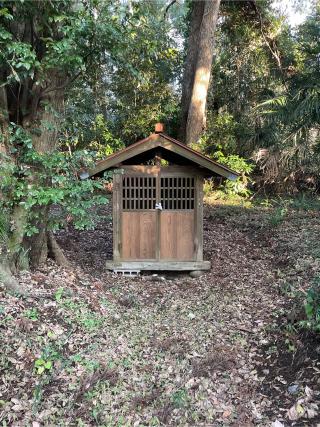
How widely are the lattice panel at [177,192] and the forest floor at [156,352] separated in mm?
1523

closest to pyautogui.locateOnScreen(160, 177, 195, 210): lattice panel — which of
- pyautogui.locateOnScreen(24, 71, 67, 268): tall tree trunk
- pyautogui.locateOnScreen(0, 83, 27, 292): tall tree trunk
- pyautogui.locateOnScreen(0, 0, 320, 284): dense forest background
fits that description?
pyautogui.locateOnScreen(0, 0, 320, 284): dense forest background

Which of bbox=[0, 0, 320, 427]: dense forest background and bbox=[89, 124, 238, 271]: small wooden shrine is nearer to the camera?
bbox=[0, 0, 320, 427]: dense forest background

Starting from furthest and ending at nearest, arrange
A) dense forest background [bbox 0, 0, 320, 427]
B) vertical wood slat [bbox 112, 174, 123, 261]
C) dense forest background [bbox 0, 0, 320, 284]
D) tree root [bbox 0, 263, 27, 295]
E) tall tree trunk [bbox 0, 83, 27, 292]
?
vertical wood slat [bbox 112, 174, 123, 261], dense forest background [bbox 0, 0, 320, 284], tall tree trunk [bbox 0, 83, 27, 292], tree root [bbox 0, 263, 27, 295], dense forest background [bbox 0, 0, 320, 427]

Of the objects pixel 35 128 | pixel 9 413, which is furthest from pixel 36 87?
pixel 9 413

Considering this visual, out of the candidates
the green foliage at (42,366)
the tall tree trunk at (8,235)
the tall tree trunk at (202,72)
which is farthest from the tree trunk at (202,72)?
the green foliage at (42,366)

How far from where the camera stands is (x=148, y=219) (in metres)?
7.84

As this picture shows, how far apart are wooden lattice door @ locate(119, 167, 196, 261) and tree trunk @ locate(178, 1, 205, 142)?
698 centimetres

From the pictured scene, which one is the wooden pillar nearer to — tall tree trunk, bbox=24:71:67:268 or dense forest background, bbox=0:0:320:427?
dense forest background, bbox=0:0:320:427

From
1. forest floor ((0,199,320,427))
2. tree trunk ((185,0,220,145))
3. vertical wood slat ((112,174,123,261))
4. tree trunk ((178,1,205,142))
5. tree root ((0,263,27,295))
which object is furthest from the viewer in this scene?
tree trunk ((178,1,205,142))

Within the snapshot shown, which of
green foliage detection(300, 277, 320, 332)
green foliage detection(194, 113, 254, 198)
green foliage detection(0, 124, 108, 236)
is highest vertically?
green foliage detection(194, 113, 254, 198)

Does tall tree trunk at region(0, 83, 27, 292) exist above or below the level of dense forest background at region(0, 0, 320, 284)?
below

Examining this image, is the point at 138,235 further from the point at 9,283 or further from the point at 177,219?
the point at 9,283

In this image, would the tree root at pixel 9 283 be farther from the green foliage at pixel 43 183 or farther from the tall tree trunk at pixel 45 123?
the tall tree trunk at pixel 45 123

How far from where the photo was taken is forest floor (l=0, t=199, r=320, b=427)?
142 inches
